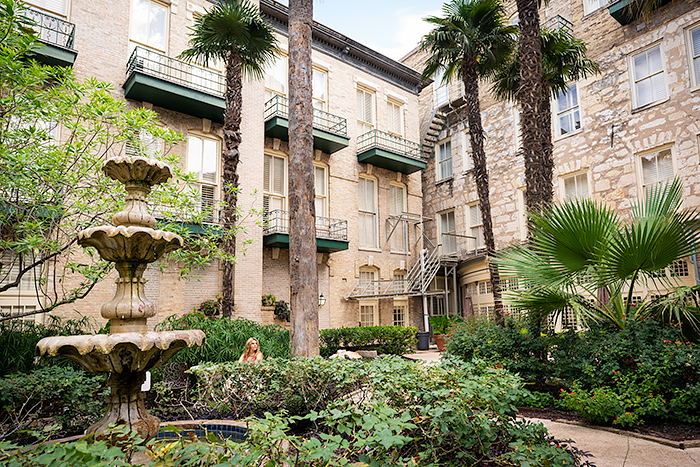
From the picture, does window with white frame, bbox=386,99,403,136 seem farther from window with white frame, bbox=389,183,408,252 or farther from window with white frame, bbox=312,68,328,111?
window with white frame, bbox=312,68,328,111

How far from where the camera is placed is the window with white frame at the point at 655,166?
1398cm

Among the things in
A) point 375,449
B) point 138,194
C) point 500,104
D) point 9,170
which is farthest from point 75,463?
point 500,104

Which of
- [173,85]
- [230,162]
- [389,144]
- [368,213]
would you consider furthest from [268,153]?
[389,144]

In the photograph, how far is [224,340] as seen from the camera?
352 inches

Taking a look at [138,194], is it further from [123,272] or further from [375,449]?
[375,449]

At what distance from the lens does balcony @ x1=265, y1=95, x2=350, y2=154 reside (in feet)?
52.7

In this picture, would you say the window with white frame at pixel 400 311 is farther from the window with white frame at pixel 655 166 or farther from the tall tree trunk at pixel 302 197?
the tall tree trunk at pixel 302 197

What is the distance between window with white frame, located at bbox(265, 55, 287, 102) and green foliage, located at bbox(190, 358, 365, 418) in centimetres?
1302

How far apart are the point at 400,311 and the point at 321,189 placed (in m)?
6.64

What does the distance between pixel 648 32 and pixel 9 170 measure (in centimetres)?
1775

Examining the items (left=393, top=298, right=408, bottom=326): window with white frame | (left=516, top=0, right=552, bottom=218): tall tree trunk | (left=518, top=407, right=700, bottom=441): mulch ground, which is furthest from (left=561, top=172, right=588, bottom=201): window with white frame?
(left=518, top=407, right=700, bottom=441): mulch ground

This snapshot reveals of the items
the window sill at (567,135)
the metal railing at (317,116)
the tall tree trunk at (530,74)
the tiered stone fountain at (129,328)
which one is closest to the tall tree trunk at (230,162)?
the metal railing at (317,116)

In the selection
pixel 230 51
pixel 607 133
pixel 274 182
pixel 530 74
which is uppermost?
pixel 230 51

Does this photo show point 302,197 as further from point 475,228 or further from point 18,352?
point 475,228
